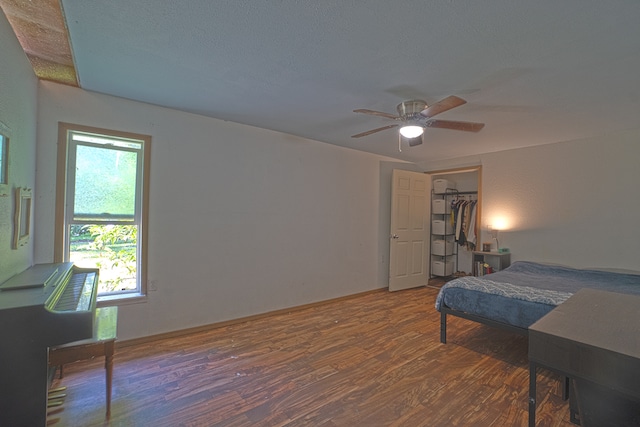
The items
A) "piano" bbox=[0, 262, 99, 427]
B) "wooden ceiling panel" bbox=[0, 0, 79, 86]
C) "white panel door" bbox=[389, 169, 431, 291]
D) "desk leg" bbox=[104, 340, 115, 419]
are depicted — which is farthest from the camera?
"white panel door" bbox=[389, 169, 431, 291]

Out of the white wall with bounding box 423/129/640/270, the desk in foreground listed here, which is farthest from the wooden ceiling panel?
the white wall with bounding box 423/129/640/270

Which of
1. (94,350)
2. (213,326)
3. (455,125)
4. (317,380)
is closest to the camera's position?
(94,350)

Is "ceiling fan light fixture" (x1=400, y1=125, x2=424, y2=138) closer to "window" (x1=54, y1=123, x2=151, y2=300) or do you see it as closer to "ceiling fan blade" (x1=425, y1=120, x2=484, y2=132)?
"ceiling fan blade" (x1=425, y1=120, x2=484, y2=132)

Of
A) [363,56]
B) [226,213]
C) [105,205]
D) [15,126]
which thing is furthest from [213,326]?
[363,56]

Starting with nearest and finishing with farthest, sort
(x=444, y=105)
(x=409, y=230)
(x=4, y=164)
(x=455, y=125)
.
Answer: (x=4, y=164)
(x=444, y=105)
(x=455, y=125)
(x=409, y=230)

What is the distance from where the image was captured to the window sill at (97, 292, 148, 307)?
2.57 meters

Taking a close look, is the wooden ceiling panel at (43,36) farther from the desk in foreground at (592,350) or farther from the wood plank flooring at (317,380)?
the desk in foreground at (592,350)

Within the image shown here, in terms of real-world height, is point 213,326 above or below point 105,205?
below

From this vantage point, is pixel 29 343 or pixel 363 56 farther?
pixel 363 56

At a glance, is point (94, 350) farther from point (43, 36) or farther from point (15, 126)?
point (43, 36)

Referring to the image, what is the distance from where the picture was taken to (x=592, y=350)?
3.66 feet

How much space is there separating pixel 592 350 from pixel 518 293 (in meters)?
1.61

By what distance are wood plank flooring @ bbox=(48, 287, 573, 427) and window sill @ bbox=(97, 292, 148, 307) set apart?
1.39 ft

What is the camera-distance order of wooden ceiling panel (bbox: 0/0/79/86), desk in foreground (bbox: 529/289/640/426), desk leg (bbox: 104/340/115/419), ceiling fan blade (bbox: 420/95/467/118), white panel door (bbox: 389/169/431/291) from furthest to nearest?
white panel door (bbox: 389/169/431/291) → ceiling fan blade (bbox: 420/95/467/118) → desk leg (bbox: 104/340/115/419) → wooden ceiling panel (bbox: 0/0/79/86) → desk in foreground (bbox: 529/289/640/426)
